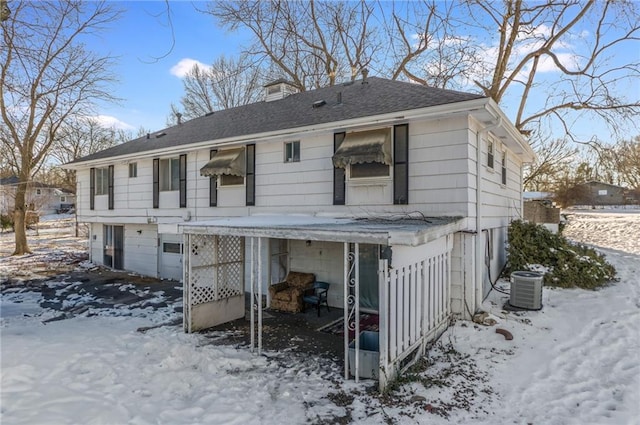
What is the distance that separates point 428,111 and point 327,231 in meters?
3.33

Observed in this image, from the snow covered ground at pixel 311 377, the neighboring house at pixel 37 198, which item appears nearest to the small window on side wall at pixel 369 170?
the snow covered ground at pixel 311 377

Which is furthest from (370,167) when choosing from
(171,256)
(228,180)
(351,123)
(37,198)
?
(37,198)

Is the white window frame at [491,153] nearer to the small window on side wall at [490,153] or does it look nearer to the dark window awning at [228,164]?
the small window on side wall at [490,153]

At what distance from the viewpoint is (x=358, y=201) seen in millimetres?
7820

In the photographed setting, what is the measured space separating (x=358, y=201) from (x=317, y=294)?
2571mm

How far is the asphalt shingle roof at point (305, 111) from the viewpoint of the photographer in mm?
7500

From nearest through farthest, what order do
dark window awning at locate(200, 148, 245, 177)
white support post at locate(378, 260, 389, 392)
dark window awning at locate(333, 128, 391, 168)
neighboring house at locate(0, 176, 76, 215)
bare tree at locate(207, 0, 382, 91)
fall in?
white support post at locate(378, 260, 389, 392) → dark window awning at locate(333, 128, 391, 168) → dark window awning at locate(200, 148, 245, 177) → bare tree at locate(207, 0, 382, 91) → neighboring house at locate(0, 176, 76, 215)

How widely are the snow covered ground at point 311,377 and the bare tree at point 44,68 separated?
4.76 metres

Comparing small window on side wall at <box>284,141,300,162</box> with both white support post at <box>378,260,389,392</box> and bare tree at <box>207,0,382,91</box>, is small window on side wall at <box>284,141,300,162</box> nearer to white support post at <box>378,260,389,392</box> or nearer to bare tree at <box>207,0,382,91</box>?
white support post at <box>378,260,389,392</box>

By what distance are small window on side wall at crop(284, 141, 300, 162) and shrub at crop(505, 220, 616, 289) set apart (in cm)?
655

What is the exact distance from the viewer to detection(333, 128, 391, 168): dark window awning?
7078mm

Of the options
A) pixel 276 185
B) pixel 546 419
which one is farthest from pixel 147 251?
pixel 546 419

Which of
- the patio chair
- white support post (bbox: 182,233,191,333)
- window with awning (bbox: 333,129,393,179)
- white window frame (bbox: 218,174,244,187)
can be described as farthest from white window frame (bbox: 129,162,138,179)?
window with awning (bbox: 333,129,393,179)

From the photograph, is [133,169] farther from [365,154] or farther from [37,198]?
[37,198]
